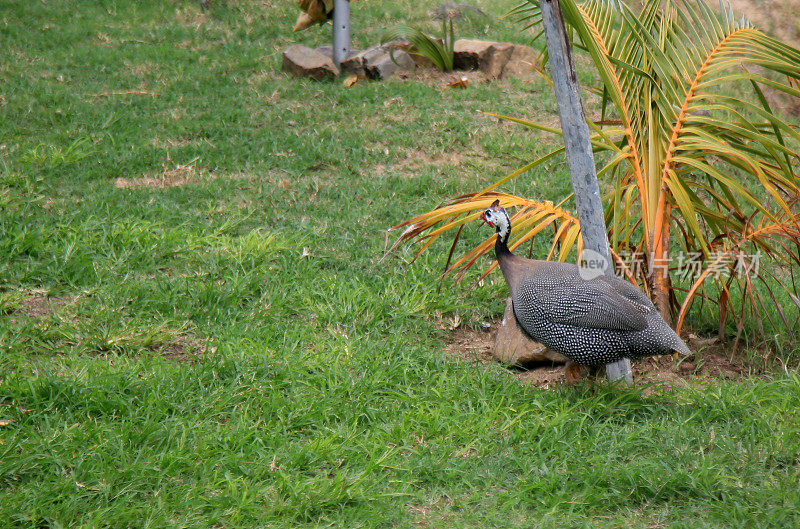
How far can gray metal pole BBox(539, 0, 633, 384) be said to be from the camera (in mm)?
3096

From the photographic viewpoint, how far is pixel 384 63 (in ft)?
22.9

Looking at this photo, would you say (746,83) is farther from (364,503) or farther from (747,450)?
(364,503)

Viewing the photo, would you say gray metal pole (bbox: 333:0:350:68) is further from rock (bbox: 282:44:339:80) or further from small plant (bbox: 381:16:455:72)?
small plant (bbox: 381:16:455:72)

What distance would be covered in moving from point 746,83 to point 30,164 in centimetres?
614

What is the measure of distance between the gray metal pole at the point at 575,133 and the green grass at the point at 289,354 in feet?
2.50

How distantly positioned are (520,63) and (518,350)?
421 cm

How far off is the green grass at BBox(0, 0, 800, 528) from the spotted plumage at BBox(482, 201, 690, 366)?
0.81 ft

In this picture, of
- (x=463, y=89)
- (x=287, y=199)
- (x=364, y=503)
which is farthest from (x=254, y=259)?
(x=463, y=89)

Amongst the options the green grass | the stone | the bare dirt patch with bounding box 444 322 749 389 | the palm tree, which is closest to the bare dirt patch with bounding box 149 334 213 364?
the green grass

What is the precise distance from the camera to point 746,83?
6727 millimetres

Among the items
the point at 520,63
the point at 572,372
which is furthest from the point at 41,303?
the point at 520,63

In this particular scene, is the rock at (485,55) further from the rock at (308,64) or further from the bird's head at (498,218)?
the bird's head at (498,218)

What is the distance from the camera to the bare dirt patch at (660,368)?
3.67m

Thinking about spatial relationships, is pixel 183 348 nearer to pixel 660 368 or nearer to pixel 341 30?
pixel 660 368
